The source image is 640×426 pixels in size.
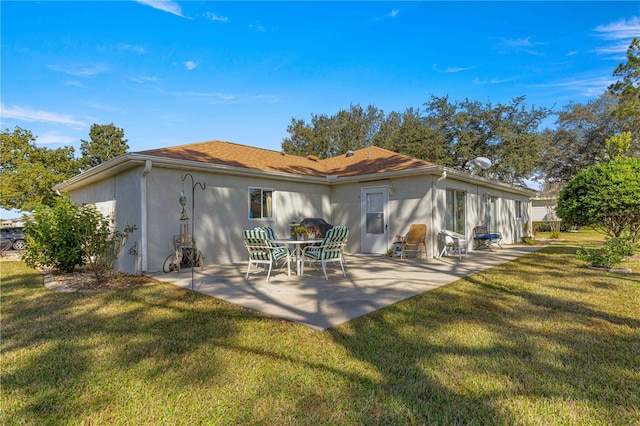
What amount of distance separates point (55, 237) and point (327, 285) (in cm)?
668

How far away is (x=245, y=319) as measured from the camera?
4.14 m

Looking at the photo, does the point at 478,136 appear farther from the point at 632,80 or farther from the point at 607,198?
the point at 607,198

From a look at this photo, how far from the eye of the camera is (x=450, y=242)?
9.83 metres

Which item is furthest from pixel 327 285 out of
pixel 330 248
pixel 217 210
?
pixel 217 210

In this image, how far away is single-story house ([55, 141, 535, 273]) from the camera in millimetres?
7941

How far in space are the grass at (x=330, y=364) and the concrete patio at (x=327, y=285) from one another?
37cm

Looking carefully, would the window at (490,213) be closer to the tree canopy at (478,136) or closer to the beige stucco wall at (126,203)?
the tree canopy at (478,136)

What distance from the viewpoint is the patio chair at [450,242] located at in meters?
9.48

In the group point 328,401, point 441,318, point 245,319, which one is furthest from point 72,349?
point 441,318

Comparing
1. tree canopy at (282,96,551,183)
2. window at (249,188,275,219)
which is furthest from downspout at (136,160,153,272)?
tree canopy at (282,96,551,183)

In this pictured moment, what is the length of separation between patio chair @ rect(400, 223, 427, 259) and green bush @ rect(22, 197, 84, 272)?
28.3 feet

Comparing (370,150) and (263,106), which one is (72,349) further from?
(263,106)

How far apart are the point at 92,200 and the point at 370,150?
1077cm

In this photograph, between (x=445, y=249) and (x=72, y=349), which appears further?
(x=445, y=249)
